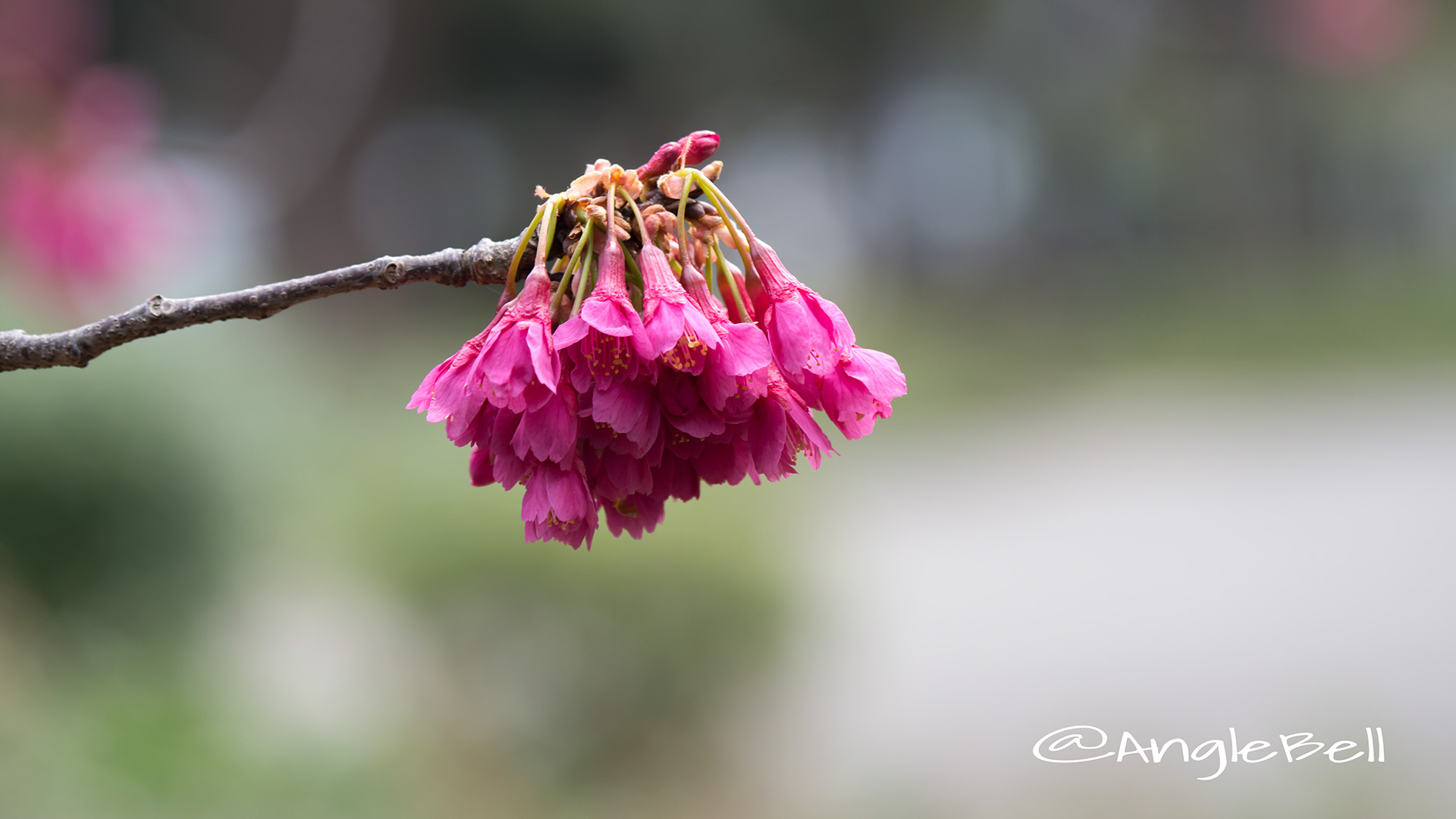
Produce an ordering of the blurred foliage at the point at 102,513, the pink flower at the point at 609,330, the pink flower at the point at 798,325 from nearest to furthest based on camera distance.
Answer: the pink flower at the point at 609,330 → the pink flower at the point at 798,325 → the blurred foliage at the point at 102,513

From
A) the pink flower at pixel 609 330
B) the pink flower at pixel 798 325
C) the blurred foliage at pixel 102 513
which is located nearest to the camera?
the pink flower at pixel 609 330

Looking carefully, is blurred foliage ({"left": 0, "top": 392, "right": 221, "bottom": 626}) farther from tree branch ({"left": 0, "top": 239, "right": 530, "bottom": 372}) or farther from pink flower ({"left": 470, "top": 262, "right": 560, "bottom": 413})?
pink flower ({"left": 470, "top": 262, "right": 560, "bottom": 413})

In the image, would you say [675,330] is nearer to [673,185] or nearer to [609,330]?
[609,330]

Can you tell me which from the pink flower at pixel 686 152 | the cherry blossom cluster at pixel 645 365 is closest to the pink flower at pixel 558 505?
the cherry blossom cluster at pixel 645 365

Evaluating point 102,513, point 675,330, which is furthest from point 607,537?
point 675,330

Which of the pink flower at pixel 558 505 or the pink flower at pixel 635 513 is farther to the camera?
the pink flower at pixel 635 513

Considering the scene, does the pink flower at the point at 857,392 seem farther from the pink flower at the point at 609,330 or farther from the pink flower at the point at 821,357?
the pink flower at the point at 609,330

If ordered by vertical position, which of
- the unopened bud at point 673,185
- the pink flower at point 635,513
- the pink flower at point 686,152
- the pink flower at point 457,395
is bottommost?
the pink flower at point 635,513

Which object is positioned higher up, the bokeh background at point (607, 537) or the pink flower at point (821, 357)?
the bokeh background at point (607, 537)
